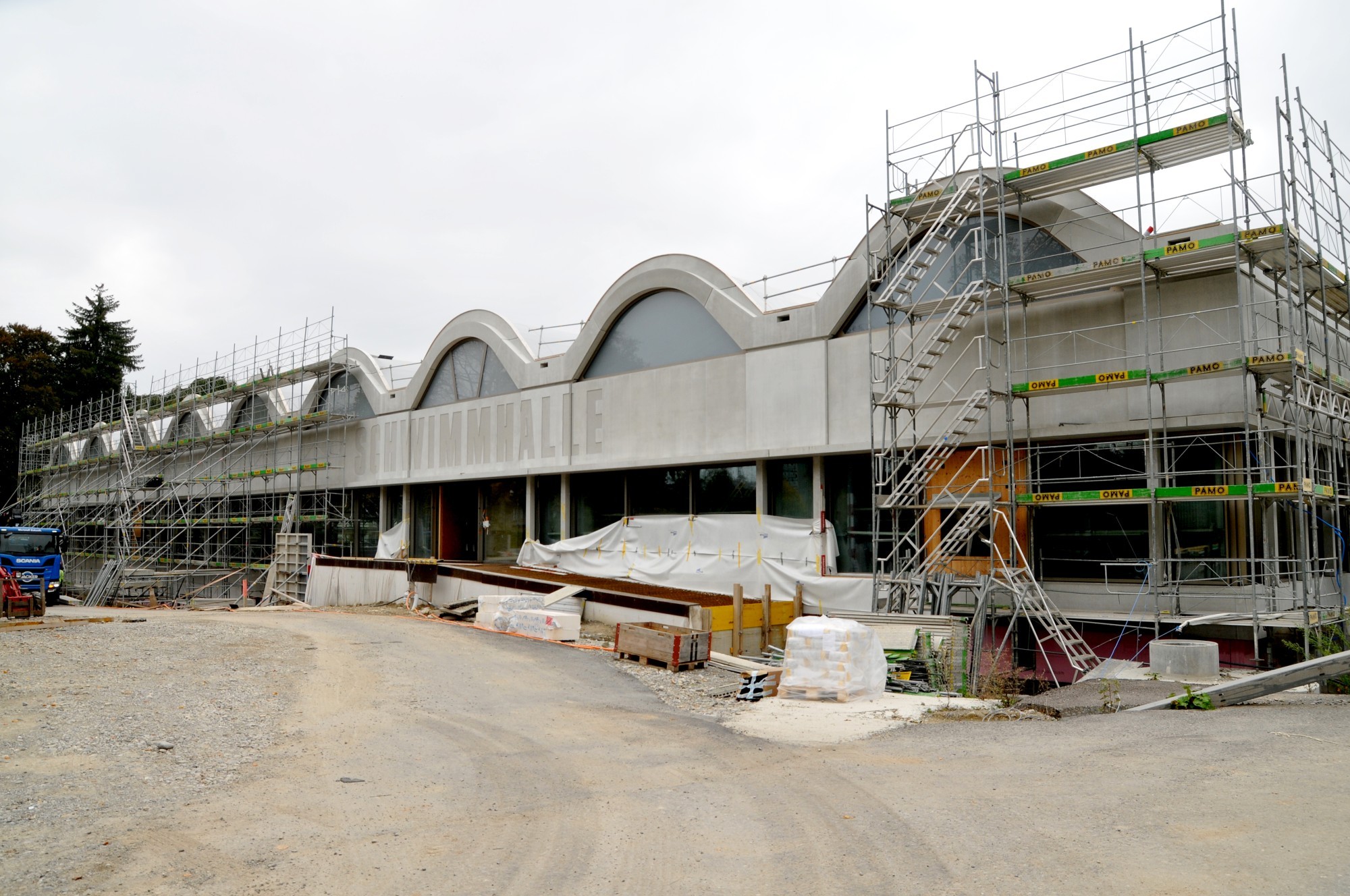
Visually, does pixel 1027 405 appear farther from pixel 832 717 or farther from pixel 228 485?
pixel 228 485

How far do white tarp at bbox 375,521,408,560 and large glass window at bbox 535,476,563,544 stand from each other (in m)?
6.32

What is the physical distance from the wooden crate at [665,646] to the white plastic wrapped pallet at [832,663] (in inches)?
107

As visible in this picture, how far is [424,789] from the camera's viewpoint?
820 cm

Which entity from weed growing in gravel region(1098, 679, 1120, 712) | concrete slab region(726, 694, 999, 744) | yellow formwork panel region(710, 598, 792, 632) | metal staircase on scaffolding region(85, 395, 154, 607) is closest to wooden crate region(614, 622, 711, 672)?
yellow formwork panel region(710, 598, 792, 632)

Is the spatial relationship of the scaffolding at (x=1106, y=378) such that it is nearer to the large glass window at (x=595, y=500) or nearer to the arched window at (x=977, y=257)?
the arched window at (x=977, y=257)

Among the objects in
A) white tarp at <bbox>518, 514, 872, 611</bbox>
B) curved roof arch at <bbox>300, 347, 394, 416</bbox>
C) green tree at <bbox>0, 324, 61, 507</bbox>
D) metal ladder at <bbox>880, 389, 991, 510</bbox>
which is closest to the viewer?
metal ladder at <bbox>880, 389, 991, 510</bbox>

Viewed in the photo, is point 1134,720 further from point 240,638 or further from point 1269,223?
point 240,638

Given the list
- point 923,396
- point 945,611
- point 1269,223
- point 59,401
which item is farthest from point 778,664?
point 59,401

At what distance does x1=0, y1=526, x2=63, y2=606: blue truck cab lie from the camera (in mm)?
29664

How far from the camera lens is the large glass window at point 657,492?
24.2m

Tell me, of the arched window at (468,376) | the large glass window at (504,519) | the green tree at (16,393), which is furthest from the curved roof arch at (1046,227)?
the green tree at (16,393)

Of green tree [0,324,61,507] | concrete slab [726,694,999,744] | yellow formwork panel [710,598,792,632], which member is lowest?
concrete slab [726,694,999,744]

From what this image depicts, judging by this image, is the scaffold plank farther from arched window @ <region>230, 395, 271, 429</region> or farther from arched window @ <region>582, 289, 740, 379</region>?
arched window @ <region>230, 395, 271, 429</region>

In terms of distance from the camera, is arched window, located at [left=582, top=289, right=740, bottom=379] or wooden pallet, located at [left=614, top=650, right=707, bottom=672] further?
arched window, located at [left=582, top=289, right=740, bottom=379]
